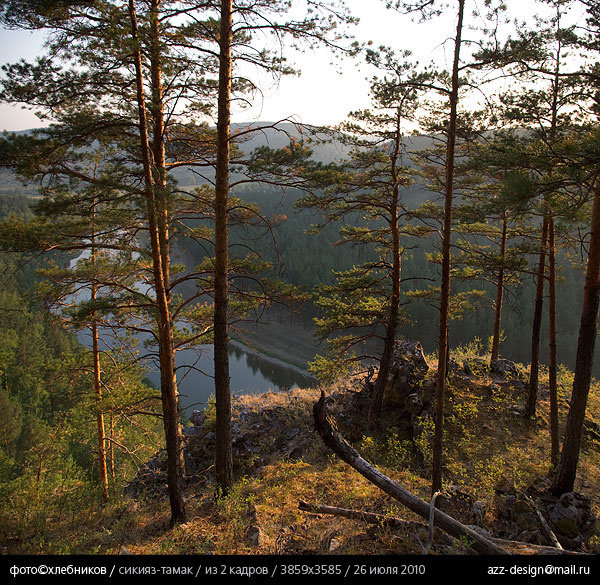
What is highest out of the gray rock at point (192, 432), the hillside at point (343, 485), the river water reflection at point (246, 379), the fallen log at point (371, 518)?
the fallen log at point (371, 518)

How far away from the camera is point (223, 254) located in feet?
19.8

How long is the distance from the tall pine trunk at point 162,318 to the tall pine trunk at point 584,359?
6.65 m

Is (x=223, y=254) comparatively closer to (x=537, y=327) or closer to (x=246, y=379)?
(x=537, y=327)

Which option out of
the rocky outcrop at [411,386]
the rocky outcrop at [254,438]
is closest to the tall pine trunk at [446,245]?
the rocky outcrop at [254,438]

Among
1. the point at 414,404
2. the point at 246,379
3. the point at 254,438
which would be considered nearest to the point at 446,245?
the point at 414,404

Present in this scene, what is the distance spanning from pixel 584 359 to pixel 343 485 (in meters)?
4.69

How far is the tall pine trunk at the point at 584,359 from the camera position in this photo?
588 centimetres

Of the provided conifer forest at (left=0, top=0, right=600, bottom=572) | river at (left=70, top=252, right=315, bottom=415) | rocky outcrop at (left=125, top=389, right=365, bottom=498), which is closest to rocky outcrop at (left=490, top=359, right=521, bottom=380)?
conifer forest at (left=0, top=0, right=600, bottom=572)

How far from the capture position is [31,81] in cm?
488

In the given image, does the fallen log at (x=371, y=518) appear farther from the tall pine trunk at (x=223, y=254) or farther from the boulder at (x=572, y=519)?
the boulder at (x=572, y=519)

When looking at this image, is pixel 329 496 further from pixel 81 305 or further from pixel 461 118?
pixel 461 118

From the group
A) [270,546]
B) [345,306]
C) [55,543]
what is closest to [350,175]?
[345,306]

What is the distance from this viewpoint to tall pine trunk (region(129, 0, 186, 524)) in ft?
16.9
